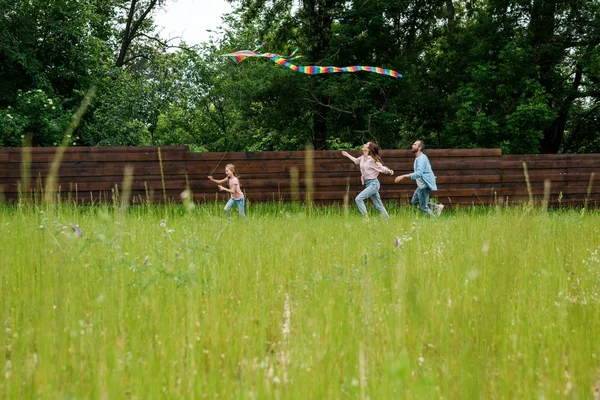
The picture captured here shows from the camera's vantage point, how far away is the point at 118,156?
1432 cm

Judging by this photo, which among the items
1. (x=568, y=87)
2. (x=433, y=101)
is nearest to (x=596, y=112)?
(x=568, y=87)

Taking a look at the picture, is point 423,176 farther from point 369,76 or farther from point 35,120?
point 35,120

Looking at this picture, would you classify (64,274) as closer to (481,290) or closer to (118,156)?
Answer: (481,290)

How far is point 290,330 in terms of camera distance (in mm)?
2855

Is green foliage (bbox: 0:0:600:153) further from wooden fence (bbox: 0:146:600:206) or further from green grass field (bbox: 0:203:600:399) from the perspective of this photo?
green grass field (bbox: 0:203:600:399)

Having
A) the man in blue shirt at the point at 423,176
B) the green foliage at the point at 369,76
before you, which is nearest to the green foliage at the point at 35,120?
the green foliage at the point at 369,76

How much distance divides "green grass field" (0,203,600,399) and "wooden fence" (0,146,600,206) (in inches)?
375

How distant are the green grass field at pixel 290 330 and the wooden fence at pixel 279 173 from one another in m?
9.53

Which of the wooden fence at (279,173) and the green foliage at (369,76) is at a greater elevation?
the green foliage at (369,76)

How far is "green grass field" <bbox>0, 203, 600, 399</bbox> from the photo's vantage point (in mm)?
2160

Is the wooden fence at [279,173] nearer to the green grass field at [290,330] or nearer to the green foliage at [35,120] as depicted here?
the green foliage at [35,120]

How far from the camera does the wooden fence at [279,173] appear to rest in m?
14.2

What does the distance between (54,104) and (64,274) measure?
1681 centimetres

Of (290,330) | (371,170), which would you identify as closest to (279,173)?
(371,170)
